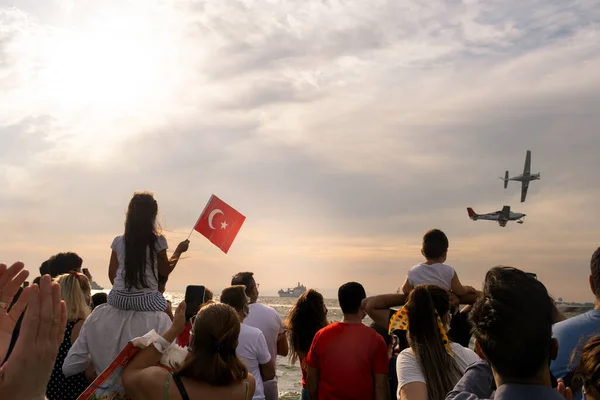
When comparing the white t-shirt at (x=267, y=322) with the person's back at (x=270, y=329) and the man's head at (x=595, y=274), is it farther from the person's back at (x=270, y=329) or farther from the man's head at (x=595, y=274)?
the man's head at (x=595, y=274)

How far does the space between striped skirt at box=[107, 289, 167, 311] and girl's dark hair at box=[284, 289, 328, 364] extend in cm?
188

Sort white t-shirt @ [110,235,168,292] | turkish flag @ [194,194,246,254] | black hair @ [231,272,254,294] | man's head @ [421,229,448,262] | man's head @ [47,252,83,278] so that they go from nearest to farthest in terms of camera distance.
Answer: white t-shirt @ [110,235,168,292] → man's head @ [421,229,448,262] → man's head @ [47,252,83,278] → black hair @ [231,272,254,294] → turkish flag @ [194,194,246,254]

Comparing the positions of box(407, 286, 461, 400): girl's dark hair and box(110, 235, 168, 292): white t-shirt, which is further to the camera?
box(110, 235, 168, 292): white t-shirt

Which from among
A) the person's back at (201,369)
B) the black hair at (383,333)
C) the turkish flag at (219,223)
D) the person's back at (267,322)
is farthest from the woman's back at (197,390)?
the turkish flag at (219,223)

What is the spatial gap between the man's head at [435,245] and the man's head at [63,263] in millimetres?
3649

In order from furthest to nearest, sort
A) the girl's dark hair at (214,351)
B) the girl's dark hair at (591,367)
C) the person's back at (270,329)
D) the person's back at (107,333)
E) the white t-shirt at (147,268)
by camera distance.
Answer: the person's back at (270,329)
the white t-shirt at (147,268)
the person's back at (107,333)
the girl's dark hair at (214,351)
the girl's dark hair at (591,367)

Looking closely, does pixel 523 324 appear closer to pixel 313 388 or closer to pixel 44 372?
pixel 44 372

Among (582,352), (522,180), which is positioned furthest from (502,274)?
(522,180)

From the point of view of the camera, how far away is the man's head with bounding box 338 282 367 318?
5.68 m

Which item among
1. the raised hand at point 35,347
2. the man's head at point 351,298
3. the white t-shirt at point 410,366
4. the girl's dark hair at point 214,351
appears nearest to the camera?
the raised hand at point 35,347

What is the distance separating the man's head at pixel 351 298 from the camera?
18.6 ft

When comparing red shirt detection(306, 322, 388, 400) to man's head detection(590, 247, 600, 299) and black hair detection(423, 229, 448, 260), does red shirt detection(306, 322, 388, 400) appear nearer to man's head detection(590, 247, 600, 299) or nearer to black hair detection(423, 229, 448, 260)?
black hair detection(423, 229, 448, 260)

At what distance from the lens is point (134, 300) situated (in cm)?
499

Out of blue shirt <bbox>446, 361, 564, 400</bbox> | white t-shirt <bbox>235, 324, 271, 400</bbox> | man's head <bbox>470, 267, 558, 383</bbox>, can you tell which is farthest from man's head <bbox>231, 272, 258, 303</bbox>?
man's head <bbox>470, 267, 558, 383</bbox>
